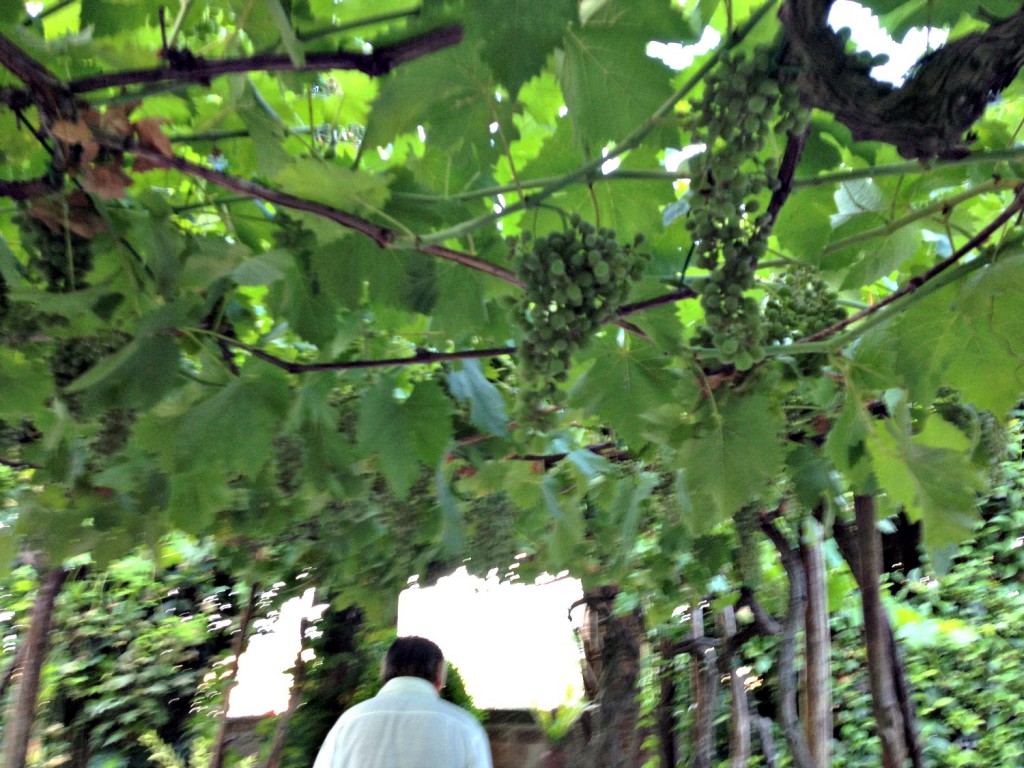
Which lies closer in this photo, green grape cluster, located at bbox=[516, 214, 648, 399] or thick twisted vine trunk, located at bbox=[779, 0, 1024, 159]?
thick twisted vine trunk, located at bbox=[779, 0, 1024, 159]

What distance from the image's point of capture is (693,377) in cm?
108

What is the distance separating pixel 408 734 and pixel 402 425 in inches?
78.0

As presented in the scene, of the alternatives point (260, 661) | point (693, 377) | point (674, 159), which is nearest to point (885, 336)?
point (693, 377)

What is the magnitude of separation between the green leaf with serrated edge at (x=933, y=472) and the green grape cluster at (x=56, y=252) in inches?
41.6

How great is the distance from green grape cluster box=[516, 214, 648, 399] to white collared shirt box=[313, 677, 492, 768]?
254 cm

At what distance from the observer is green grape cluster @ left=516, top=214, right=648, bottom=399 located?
692 mm

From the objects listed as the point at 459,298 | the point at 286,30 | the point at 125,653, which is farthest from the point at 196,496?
the point at 125,653

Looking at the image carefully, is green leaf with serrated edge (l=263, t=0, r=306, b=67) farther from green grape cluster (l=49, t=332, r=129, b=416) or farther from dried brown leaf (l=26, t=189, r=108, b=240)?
green grape cluster (l=49, t=332, r=129, b=416)

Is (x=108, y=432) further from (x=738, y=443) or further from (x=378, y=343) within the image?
(x=738, y=443)

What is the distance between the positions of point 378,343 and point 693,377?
1.98 ft

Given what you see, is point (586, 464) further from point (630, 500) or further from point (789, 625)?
point (789, 625)

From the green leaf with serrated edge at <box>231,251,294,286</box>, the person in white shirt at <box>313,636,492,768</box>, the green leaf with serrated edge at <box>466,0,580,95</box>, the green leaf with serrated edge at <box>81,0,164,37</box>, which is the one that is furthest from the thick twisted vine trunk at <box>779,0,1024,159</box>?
the person in white shirt at <box>313,636,492,768</box>

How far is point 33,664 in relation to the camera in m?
3.00

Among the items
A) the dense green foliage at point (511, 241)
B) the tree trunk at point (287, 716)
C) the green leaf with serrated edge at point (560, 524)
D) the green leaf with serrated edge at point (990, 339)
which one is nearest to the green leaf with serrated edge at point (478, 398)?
the dense green foliage at point (511, 241)
